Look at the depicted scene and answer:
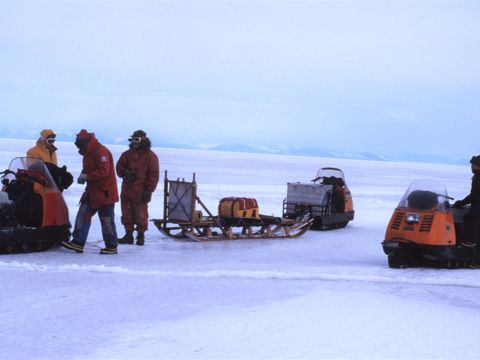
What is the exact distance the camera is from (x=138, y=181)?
32.5 feet

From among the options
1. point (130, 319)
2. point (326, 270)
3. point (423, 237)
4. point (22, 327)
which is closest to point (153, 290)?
point (130, 319)

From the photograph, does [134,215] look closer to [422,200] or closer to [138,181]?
[138,181]

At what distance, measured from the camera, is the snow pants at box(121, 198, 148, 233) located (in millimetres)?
9906

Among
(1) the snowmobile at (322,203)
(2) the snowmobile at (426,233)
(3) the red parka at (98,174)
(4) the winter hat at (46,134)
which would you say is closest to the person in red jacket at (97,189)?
(3) the red parka at (98,174)

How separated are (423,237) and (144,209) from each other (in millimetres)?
3838

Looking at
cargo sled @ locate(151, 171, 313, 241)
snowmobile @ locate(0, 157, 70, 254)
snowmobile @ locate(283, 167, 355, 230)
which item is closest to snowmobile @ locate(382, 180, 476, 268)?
cargo sled @ locate(151, 171, 313, 241)

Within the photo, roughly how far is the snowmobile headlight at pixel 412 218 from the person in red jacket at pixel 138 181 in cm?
351

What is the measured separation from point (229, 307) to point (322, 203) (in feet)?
25.0

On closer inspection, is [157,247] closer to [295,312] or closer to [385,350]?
[295,312]

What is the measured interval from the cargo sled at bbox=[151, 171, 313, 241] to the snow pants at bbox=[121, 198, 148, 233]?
71 centimetres

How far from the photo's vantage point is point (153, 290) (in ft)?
21.2

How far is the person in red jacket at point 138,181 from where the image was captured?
390 inches


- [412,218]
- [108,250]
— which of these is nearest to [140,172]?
[108,250]

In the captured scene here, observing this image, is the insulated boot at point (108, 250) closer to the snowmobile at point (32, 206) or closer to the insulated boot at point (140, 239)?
the snowmobile at point (32, 206)
